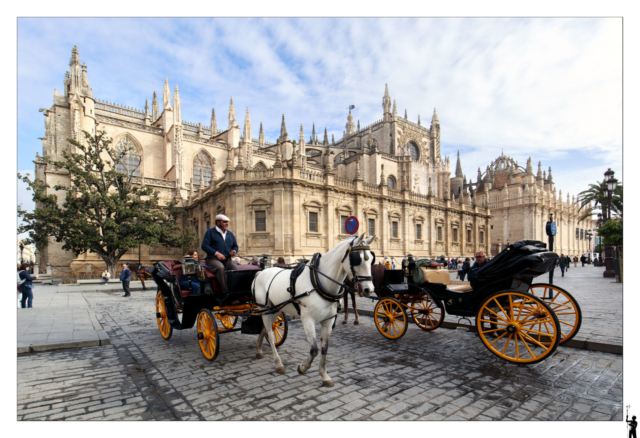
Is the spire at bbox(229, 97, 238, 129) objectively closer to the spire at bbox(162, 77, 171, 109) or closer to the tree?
the spire at bbox(162, 77, 171, 109)

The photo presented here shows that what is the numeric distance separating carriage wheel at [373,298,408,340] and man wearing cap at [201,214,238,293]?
2.92 metres

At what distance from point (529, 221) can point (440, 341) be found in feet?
184

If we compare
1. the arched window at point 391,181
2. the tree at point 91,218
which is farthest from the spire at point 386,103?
the tree at point 91,218

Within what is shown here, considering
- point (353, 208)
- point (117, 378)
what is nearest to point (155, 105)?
point (353, 208)

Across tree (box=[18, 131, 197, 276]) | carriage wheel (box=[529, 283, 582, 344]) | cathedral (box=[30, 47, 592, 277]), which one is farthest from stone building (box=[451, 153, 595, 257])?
carriage wheel (box=[529, 283, 582, 344])

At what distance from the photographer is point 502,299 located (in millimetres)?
4609

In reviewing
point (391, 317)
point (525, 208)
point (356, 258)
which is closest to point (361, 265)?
point (356, 258)

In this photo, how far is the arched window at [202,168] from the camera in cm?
3600

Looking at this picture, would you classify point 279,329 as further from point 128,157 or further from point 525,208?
point 525,208

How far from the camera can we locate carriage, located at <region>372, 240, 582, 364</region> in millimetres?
4133

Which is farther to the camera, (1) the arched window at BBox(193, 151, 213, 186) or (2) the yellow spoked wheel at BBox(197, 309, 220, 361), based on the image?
(1) the arched window at BBox(193, 151, 213, 186)

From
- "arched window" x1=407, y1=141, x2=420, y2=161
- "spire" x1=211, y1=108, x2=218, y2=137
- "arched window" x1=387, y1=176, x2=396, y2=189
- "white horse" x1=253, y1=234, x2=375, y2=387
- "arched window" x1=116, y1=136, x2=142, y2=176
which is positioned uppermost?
"spire" x1=211, y1=108, x2=218, y2=137

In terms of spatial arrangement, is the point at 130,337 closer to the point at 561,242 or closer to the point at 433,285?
the point at 433,285

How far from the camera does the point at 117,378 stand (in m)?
4.19
